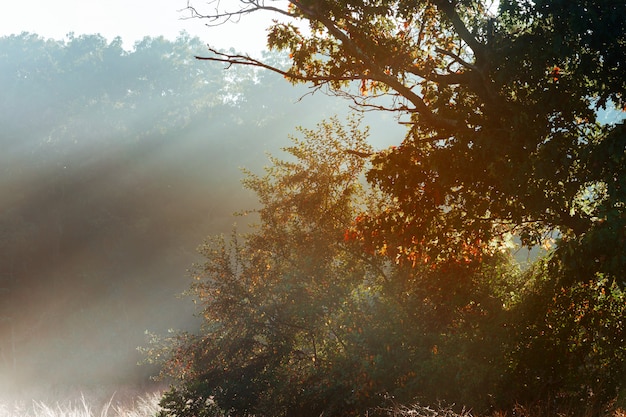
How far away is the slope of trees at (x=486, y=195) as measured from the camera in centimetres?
789

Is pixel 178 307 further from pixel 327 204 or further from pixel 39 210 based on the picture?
pixel 327 204

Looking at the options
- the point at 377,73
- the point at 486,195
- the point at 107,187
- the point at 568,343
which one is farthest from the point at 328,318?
the point at 107,187

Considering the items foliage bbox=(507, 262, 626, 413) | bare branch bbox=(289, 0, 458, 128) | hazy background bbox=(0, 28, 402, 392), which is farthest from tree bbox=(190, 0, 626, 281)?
hazy background bbox=(0, 28, 402, 392)

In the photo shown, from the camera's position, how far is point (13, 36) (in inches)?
2068

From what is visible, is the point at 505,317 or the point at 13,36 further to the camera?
the point at 13,36

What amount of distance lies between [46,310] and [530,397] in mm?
32144

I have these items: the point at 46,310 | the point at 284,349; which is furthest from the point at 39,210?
the point at 284,349

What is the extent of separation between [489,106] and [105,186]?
126 feet

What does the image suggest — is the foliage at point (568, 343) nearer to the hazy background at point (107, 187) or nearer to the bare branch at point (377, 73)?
the bare branch at point (377, 73)

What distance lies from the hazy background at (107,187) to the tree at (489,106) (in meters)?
23.6

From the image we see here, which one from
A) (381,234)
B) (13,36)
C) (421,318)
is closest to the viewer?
(381,234)

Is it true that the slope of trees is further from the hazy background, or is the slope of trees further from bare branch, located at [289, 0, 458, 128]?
the hazy background

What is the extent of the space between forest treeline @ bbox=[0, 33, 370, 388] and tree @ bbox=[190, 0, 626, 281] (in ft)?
79.1

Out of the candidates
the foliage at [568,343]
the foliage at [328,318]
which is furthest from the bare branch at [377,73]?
the foliage at [568,343]
